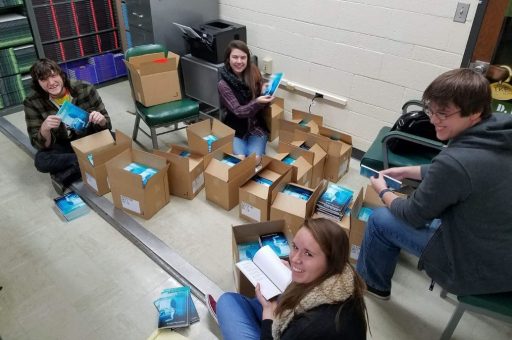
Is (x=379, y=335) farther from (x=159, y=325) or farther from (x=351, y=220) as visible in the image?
(x=159, y=325)

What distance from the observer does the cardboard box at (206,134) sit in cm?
281

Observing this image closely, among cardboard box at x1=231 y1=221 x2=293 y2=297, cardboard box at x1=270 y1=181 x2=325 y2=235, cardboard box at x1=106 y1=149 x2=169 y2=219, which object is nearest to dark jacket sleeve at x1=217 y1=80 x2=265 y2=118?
cardboard box at x1=106 y1=149 x2=169 y2=219

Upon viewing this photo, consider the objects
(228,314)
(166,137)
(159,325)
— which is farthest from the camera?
(166,137)

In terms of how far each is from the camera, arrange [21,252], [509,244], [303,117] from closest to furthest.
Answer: [509,244]
[21,252]
[303,117]

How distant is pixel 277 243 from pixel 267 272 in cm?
29

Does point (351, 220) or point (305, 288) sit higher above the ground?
point (305, 288)

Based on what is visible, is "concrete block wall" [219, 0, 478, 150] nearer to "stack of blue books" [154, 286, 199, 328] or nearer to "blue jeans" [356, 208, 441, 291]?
"blue jeans" [356, 208, 441, 291]

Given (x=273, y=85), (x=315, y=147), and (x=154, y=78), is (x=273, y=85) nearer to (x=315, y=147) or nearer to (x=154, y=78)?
(x=315, y=147)

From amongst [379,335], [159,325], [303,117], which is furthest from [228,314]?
[303,117]

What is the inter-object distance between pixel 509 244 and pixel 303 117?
2092mm

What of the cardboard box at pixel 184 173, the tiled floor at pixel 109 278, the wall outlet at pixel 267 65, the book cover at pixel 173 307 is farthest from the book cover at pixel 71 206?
the wall outlet at pixel 267 65

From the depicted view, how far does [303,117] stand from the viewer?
3.31 meters

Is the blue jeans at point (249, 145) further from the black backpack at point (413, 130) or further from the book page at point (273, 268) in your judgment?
the book page at point (273, 268)

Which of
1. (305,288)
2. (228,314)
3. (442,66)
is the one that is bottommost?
(228,314)
